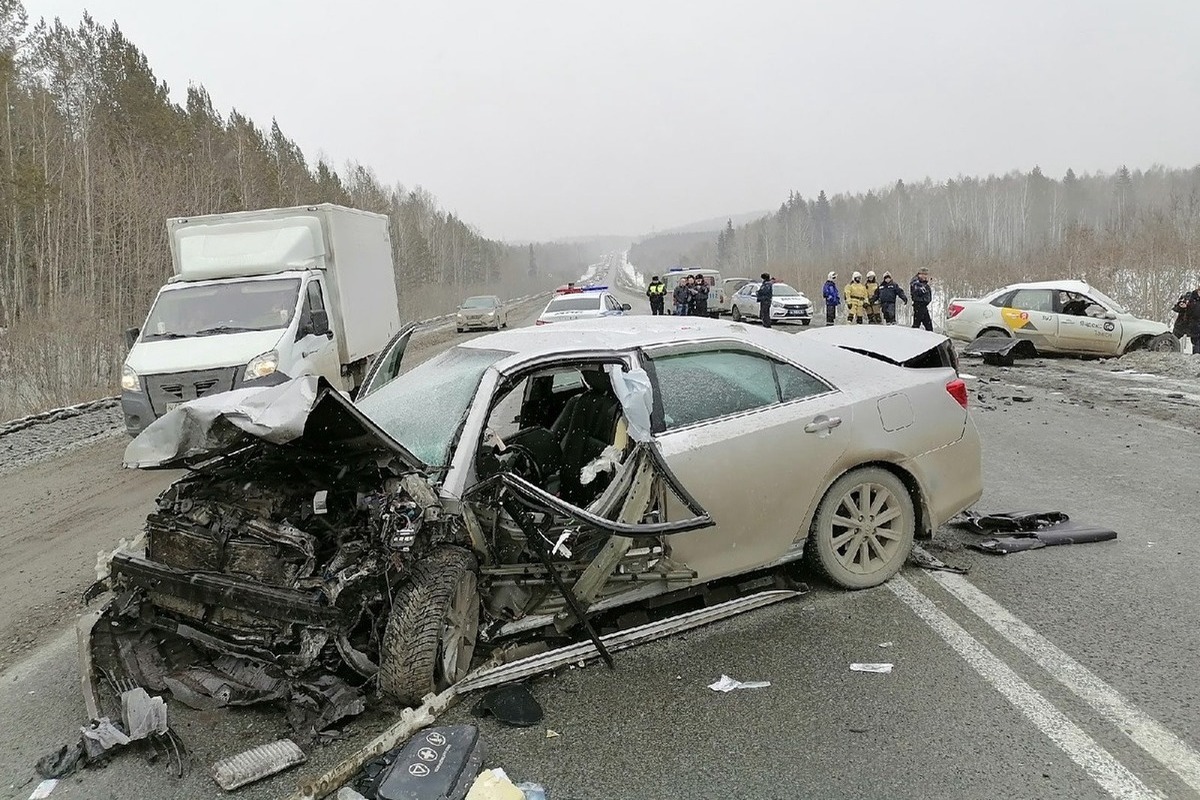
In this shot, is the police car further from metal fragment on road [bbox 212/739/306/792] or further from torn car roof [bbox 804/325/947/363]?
metal fragment on road [bbox 212/739/306/792]

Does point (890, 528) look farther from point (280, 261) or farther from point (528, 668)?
point (280, 261)

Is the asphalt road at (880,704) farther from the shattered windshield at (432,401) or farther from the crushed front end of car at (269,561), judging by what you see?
the shattered windshield at (432,401)

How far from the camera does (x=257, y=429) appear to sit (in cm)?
336

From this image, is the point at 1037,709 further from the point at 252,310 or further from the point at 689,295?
the point at 689,295

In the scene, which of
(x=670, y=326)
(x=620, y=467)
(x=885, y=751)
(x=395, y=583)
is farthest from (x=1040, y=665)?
(x=395, y=583)

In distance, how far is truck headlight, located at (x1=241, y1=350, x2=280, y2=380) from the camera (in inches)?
356

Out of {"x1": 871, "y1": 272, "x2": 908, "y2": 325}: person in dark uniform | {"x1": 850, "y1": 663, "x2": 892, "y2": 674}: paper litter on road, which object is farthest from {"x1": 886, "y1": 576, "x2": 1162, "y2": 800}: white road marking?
{"x1": 871, "y1": 272, "x2": 908, "y2": 325}: person in dark uniform

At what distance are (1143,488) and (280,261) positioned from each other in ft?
34.8

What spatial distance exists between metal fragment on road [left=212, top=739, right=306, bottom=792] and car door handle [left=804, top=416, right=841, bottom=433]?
9.33ft

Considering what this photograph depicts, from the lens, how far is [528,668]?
3623 mm

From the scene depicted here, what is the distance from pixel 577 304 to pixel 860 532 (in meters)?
16.0

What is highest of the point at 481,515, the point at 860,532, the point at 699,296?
the point at 699,296

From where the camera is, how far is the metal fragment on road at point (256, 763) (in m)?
2.93

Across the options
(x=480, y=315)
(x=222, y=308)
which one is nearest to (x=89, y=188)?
(x=480, y=315)
